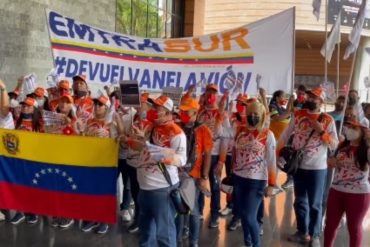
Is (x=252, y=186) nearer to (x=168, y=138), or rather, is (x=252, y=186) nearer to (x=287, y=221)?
(x=168, y=138)

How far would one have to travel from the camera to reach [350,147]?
518 centimetres

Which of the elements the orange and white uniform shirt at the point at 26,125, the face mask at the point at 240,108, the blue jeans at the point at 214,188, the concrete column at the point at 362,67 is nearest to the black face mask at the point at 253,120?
the blue jeans at the point at 214,188

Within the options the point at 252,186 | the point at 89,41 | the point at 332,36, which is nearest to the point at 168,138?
the point at 252,186

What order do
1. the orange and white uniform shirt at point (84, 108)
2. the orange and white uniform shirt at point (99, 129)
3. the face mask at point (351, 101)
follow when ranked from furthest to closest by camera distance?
the face mask at point (351, 101), the orange and white uniform shirt at point (84, 108), the orange and white uniform shirt at point (99, 129)

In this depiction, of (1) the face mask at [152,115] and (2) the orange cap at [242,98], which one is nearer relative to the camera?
(1) the face mask at [152,115]

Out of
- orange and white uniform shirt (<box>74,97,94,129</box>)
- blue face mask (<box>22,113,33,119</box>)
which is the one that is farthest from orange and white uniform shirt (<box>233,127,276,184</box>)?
blue face mask (<box>22,113,33,119</box>)

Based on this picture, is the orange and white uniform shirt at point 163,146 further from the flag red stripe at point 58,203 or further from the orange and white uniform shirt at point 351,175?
the orange and white uniform shirt at point 351,175

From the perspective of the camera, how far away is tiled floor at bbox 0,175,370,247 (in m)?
6.08

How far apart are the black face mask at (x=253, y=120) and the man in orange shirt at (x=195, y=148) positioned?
0.62 m

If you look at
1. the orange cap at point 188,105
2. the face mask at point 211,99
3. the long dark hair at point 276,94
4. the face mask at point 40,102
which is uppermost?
the long dark hair at point 276,94

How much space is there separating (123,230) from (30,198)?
1237mm

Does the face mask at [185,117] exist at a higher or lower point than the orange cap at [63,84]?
lower

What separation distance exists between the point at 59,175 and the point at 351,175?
10.5 ft

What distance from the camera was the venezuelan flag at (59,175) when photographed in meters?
5.86
